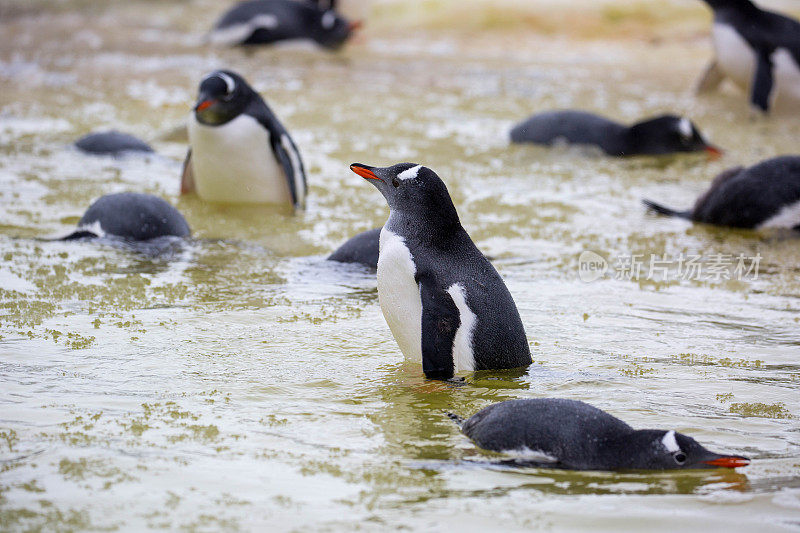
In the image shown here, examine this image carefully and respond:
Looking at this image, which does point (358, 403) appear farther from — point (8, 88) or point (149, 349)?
point (8, 88)

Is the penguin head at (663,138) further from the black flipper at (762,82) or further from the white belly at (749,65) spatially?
the white belly at (749,65)

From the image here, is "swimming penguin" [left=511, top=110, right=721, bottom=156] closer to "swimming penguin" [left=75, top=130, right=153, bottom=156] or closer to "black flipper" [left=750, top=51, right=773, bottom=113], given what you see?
"black flipper" [left=750, top=51, right=773, bottom=113]

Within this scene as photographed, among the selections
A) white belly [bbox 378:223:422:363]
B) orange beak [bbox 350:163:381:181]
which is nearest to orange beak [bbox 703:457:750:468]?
white belly [bbox 378:223:422:363]

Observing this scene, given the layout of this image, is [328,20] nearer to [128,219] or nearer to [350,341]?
[128,219]

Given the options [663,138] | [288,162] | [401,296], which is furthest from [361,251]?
[663,138]

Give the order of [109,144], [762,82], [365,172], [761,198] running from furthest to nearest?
[762,82] < [109,144] < [761,198] < [365,172]

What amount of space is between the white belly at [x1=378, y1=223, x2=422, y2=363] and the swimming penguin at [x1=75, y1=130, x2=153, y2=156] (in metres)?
3.88

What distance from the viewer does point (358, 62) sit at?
11.2 m

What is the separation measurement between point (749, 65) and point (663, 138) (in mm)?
2164

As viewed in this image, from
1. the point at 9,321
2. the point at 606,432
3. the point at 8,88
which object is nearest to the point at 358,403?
the point at 606,432

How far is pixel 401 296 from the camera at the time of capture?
3307 millimetres

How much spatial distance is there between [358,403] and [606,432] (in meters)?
0.76

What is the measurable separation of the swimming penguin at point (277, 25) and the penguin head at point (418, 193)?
8.64m

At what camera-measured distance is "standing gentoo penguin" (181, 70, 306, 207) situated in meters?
5.77
